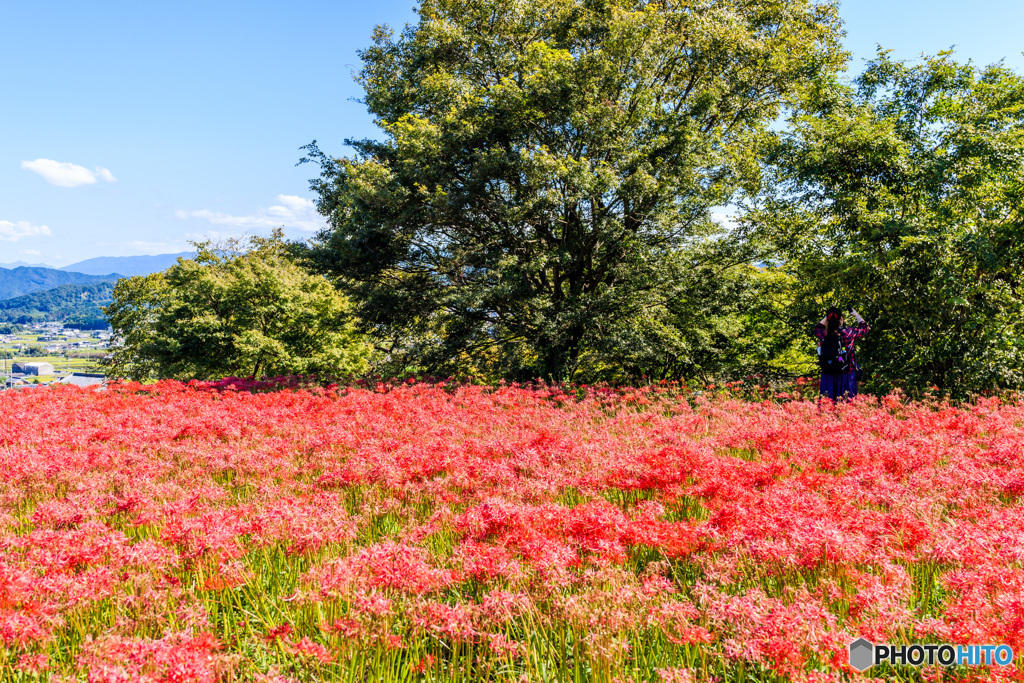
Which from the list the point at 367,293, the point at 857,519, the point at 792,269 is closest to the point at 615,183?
the point at 792,269

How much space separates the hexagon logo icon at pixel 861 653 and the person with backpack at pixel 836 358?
30.6 feet

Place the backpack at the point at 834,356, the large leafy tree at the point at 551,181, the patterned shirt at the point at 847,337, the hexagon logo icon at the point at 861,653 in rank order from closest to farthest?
the hexagon logo icon at the point at 861,653 → the backpack at the point at 834,356 → the patterned shirt at the point at 847,337 → the large leafy tree at the point at 551,181

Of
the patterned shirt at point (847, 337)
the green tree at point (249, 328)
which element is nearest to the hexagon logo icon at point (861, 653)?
the patterned shirt at point (847, 337)

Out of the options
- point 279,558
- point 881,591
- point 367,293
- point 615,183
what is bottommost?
point 279,558

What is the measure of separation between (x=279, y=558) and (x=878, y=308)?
13984 millimetres

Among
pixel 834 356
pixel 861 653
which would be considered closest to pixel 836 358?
pixel 834 356

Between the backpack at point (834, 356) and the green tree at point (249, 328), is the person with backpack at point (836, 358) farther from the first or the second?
the green tree at point (249, 328)

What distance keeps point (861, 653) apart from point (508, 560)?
1.82m

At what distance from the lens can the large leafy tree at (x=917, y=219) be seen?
1101 centimetres

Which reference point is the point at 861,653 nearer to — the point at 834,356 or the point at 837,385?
the point at 834,356

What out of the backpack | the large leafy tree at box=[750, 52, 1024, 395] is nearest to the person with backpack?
the backpack

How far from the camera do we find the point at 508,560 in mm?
3209

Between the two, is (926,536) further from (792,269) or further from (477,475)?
(792,269)

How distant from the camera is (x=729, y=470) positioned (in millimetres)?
4703
